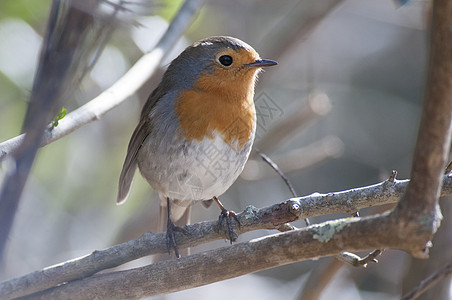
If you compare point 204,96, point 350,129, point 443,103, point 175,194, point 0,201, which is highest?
point 350,129

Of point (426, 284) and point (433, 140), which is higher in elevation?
point (433, 140)

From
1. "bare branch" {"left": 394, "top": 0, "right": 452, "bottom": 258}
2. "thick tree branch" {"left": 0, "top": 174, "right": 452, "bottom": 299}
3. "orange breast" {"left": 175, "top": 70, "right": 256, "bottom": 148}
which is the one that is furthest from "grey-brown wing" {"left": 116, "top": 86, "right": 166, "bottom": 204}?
"bare branch" {"left": 394, "top": 0, "right": 452, "bottom": 258}

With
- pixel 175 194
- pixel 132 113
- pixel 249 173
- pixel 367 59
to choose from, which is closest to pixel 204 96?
pixel 175 194

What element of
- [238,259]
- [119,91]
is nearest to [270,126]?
[119,91]

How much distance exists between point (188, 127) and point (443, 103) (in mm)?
2132

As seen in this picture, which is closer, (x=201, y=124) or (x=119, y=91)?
(x=119, y=91)

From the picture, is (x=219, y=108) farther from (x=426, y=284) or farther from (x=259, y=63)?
(x=426, y=284)

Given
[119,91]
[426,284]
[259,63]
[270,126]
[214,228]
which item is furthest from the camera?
[270,126]

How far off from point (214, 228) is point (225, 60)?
1276 millimetres

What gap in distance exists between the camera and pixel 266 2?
245 inches

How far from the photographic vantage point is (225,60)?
3691 mm

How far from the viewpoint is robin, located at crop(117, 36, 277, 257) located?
11.4ft

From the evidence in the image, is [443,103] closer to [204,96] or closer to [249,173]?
[204,96]

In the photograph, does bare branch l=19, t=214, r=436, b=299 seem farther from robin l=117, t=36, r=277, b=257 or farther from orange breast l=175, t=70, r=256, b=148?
orange breast l=175, t=70, r=256, b=148
